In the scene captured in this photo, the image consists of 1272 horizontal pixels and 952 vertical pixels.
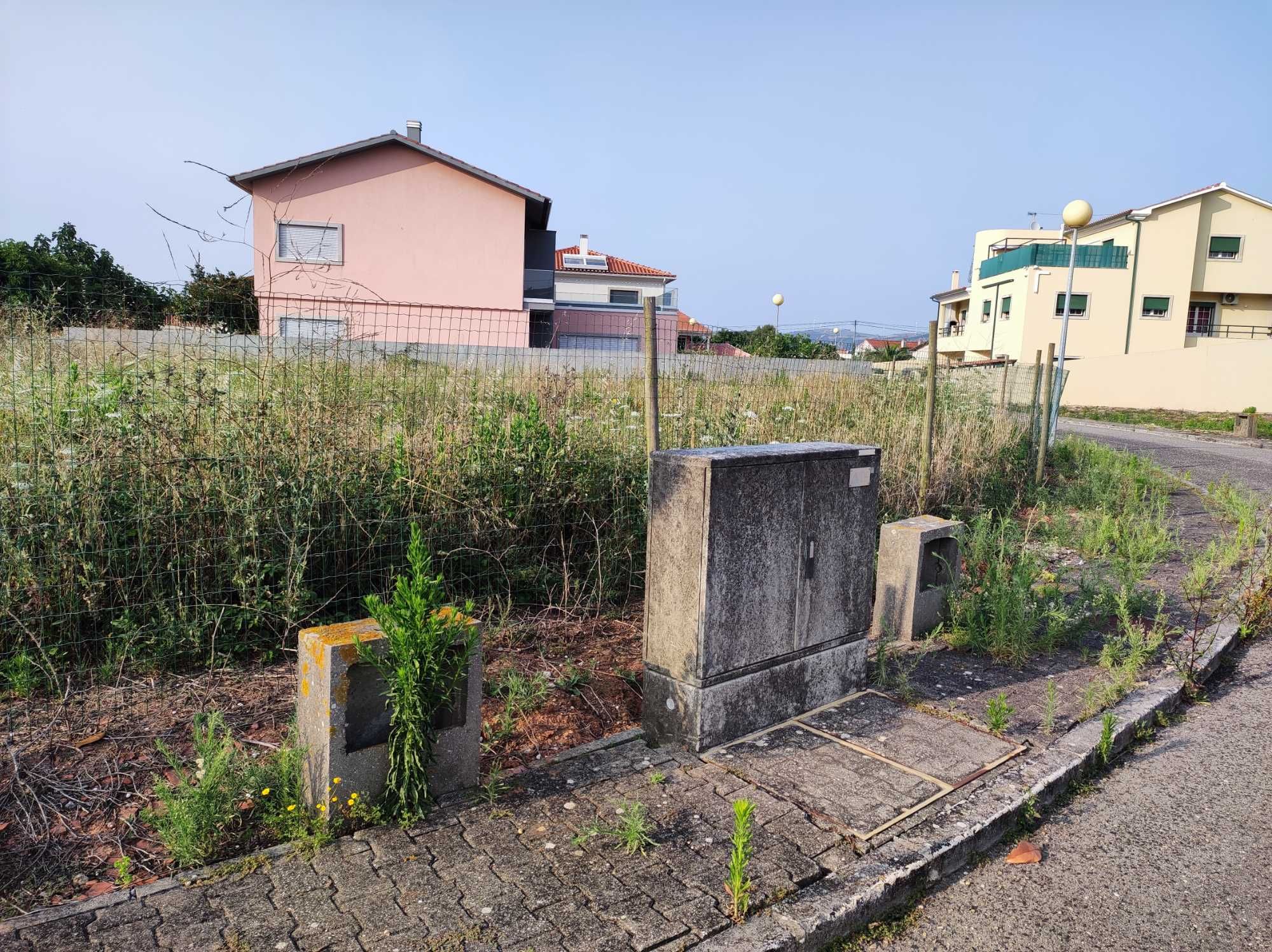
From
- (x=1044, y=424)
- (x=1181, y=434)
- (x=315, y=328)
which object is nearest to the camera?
(x=315, y=328)

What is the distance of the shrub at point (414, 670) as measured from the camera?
2.89 metres

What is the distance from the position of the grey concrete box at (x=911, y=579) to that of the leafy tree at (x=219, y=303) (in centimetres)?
416

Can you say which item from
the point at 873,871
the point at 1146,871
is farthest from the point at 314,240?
the point at 1146,871

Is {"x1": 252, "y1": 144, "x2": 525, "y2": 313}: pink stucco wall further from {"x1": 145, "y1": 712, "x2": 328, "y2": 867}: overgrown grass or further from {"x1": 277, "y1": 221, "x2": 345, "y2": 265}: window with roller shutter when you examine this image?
{"x1": 145, "y1": 712, "x2": 328, "y2": 867}: overgrown grass

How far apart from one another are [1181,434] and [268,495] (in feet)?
84.9

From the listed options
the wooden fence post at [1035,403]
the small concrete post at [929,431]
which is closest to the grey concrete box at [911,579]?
the small concrete post at [929,431]

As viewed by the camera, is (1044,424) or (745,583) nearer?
(745,583)

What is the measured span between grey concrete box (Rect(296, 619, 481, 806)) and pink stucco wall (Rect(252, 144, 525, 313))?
84.6 feet

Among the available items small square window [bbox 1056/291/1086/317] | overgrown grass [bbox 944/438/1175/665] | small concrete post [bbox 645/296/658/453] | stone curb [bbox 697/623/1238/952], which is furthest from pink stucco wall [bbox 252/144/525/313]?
small square window [bbox 1056/291/1086/317]

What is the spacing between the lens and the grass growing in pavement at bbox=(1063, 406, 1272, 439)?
24905mm

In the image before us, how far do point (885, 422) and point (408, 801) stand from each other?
6764 millimetres

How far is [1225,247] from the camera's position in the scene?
1617 inches

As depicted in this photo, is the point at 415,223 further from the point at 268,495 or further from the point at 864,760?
the point at 864,760

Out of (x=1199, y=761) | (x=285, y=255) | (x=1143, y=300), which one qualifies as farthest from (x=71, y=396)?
(x=1143, y=300)
